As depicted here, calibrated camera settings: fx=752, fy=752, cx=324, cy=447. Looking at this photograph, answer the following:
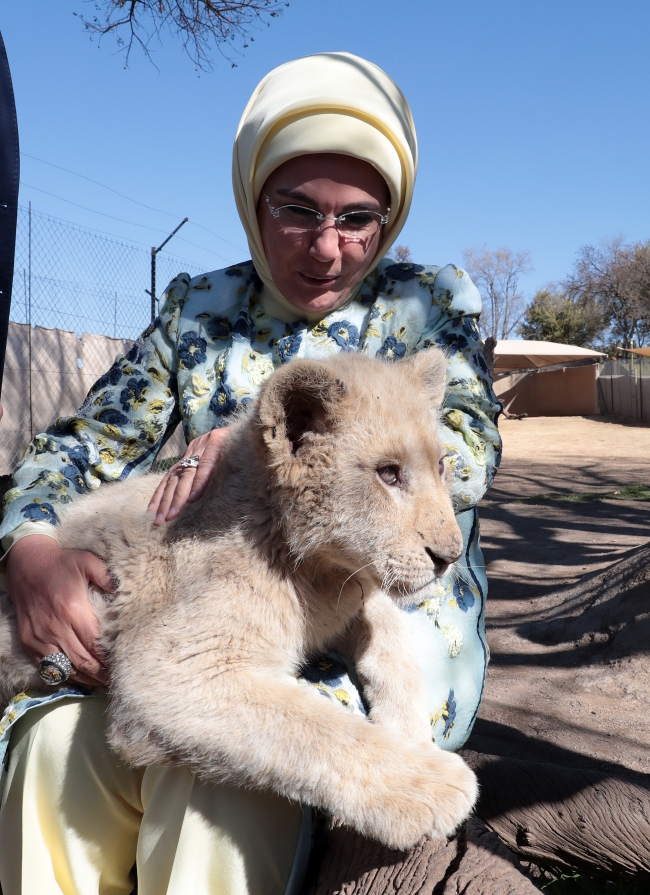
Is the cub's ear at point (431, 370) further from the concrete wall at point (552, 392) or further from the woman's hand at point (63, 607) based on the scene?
the concrete wall at point (552, 392)

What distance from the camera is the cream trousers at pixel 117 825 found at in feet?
6.94

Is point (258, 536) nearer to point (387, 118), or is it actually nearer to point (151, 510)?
point (151, 510)

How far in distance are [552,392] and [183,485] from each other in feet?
133

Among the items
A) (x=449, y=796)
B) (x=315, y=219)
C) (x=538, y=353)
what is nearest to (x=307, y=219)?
(x=315, y=219)

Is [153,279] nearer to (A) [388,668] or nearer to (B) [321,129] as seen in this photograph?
(B) [321,129]

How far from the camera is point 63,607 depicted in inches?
94.8

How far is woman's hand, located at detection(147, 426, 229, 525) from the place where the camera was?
8.27ft

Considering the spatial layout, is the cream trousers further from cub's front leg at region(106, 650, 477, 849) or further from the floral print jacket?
the floral print jacket

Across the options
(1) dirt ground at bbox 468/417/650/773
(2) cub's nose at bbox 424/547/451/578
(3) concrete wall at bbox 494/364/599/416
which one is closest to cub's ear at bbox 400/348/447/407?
(2) cub's nose at bbox 424/547/451/578

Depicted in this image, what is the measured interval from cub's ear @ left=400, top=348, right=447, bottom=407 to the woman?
22 centimetres

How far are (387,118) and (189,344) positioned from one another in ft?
4.08

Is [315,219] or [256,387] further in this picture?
[256,387]

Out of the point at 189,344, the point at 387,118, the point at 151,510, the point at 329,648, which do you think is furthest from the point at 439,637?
the point at 387,118

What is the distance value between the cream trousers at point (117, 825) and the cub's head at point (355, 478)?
2.50 feet
